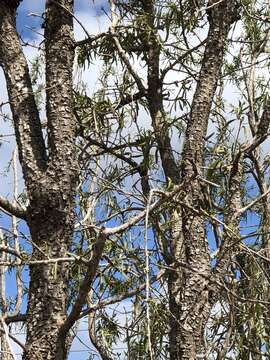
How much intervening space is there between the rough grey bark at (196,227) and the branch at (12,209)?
0.54 metres

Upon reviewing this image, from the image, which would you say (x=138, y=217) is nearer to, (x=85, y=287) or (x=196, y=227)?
(x=85, y=287)

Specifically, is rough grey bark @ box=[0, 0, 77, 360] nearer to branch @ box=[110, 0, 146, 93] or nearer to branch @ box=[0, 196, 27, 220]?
branch @ box=[0, 196, 27, 220]

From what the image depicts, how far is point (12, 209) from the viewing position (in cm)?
234

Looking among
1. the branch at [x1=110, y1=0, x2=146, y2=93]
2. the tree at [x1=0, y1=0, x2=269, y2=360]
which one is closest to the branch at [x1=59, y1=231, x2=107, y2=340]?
the tree at [x1=0, y1=0, x2=269, y2=360]

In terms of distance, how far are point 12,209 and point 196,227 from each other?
64 cm

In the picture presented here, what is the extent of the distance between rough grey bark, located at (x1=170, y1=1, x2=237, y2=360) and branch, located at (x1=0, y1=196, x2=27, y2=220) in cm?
54

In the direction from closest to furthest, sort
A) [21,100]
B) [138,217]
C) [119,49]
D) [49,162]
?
[138,217] < [49,162] < [21,100] < [119,49]

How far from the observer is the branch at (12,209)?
7.54 feet

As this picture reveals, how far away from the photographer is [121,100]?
3.43m

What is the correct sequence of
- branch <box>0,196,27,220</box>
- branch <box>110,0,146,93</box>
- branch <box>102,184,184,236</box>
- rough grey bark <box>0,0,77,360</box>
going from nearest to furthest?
branch <box>102,184,184,236</box> < rough grey bark <box>0,0,77,360</box> < branch <box>0,196,27,220</box> < branch <box>110,0,146,93</box>

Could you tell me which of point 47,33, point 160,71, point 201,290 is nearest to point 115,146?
point 160,71

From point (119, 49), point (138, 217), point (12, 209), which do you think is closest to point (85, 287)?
point (138, 217)

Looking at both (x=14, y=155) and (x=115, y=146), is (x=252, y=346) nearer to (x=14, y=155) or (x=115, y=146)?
(x=115, y=146)

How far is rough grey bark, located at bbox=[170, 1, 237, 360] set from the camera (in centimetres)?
234
